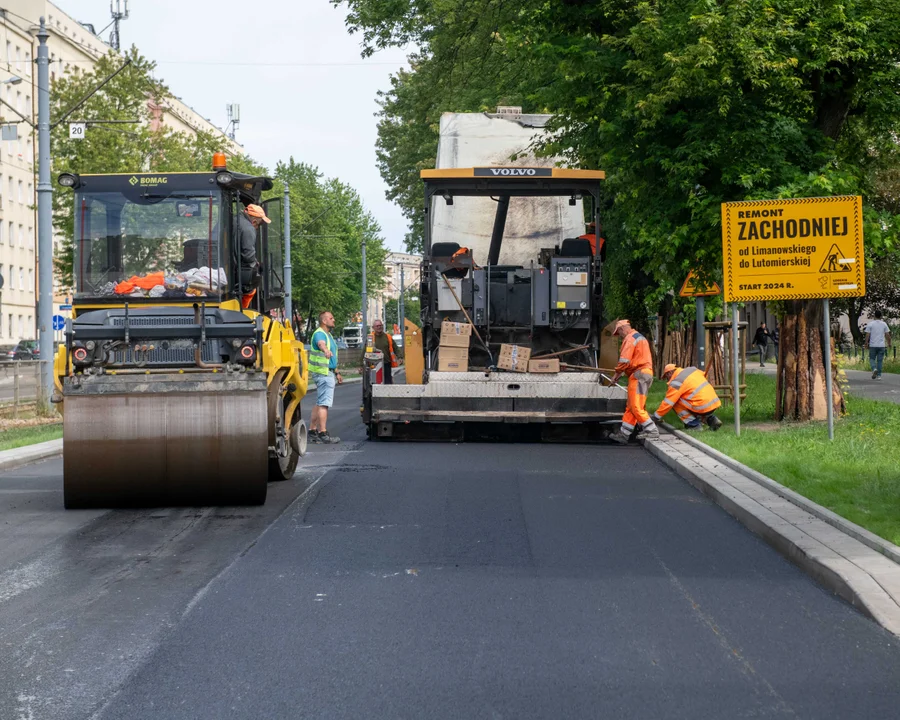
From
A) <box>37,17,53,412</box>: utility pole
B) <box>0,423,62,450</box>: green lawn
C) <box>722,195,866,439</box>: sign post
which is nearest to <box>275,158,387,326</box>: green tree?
<box>37,17,53,412</box>: utility pole

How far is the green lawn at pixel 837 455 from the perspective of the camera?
9766mm

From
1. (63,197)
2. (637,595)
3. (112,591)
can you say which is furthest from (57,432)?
(63,197)

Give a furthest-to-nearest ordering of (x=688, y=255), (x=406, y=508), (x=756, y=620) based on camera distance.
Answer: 1. (x=688, y=255)
2. (x=406, y=508)
3. (x=756, y=620)

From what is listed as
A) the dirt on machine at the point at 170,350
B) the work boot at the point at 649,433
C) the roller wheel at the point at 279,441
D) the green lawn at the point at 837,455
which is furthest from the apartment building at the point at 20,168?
the dirt on machine at the point at 170,350

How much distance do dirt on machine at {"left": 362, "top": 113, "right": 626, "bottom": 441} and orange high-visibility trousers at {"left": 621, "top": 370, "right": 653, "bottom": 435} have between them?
0.14 m

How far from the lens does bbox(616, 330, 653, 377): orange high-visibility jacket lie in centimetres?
1680

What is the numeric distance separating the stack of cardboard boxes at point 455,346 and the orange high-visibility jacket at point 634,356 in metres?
1.97

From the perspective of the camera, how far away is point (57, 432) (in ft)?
65.8

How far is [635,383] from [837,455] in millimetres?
3754

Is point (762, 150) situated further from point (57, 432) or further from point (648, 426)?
point (57, 432)

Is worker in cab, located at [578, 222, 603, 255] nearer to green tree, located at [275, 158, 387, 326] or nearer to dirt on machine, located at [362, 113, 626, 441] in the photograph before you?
dirt on machine, located at [362, 113, 626, 441]

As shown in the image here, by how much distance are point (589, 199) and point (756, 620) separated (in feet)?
37.7

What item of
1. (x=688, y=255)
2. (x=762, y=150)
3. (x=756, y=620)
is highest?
(x=762, y=150)

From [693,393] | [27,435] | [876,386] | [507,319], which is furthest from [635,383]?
[876,386]
